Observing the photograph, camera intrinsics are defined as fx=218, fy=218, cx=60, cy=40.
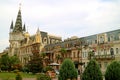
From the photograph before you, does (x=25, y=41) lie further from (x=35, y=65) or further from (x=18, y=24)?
(x=35, y=65)

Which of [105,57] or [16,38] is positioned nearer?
[105,57]

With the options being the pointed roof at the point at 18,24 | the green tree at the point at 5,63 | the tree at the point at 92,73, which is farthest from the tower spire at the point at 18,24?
the tree at the point at 92,73

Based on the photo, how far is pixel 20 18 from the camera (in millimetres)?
99188

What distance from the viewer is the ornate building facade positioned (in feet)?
167

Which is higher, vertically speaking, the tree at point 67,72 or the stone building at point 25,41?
the stone building at point 25,41

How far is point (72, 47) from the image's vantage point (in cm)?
6112

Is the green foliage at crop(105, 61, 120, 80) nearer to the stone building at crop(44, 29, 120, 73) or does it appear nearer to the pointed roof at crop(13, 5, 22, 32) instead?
the stone building at crop(44, 29, 120, 73)

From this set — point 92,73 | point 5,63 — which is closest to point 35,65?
point 5,63

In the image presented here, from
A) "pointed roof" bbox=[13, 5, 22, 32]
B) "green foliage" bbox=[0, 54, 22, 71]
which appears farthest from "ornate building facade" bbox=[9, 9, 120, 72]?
"green foliage" bbox=[0, 54, 22, 71]

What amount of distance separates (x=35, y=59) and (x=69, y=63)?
1000 inches

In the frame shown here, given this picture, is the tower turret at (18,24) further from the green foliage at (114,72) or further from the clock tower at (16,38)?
the green foliage at (114,72)

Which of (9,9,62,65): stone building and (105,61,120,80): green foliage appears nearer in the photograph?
(105,61,120,80): green foliage

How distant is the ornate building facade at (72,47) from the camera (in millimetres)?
50812

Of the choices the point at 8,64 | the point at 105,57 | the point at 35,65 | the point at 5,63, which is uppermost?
the point at 105,57
